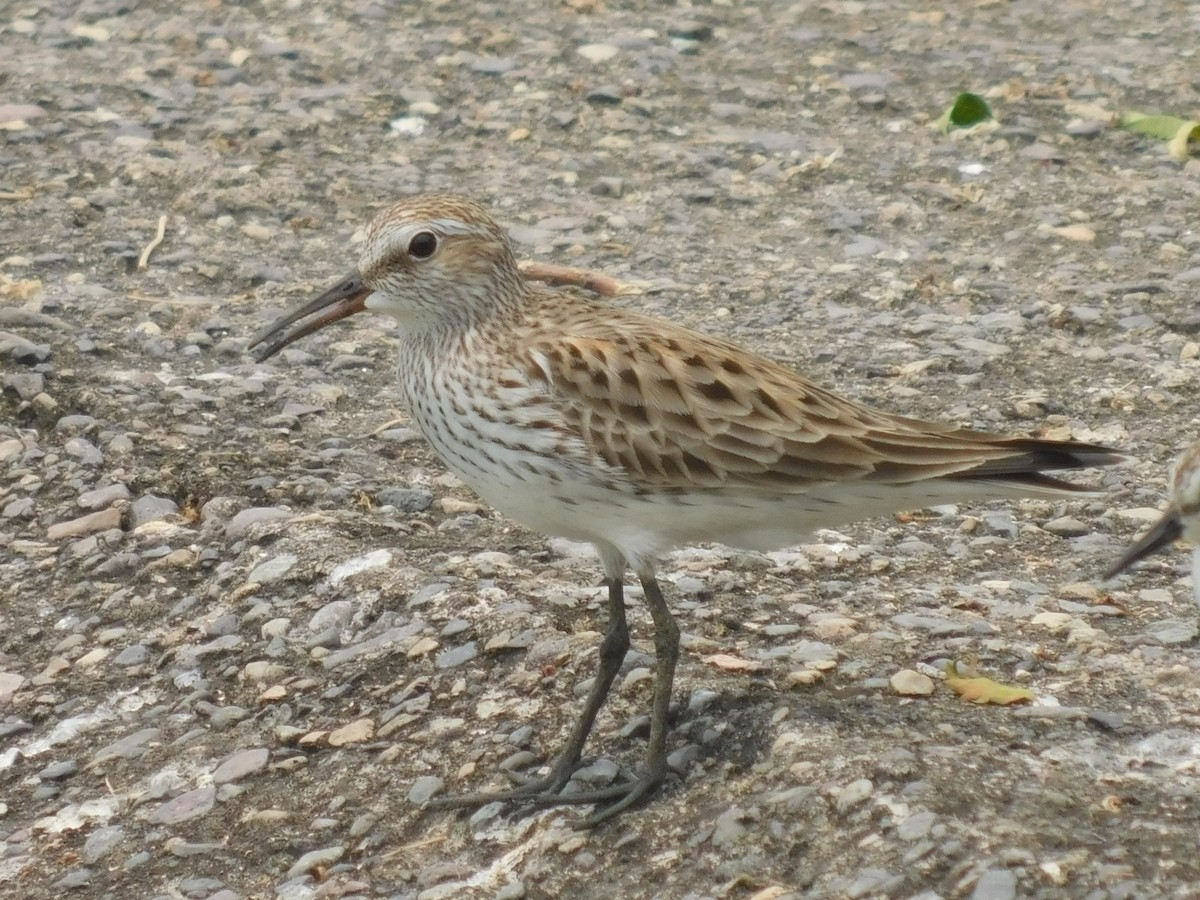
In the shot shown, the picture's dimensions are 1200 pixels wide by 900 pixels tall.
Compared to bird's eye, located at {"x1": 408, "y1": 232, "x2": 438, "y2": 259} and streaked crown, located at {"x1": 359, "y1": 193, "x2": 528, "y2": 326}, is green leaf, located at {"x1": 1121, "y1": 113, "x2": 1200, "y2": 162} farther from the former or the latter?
bird's eye, located at {"x1": 408, "y1": 232, "x2": 438, "y2": 259}

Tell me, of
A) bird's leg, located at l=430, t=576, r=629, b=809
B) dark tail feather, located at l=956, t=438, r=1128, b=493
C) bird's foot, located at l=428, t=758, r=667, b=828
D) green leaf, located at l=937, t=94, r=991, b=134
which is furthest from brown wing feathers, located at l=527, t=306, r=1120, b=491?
green leaf, located at l=937, t=94, r=991, b=134

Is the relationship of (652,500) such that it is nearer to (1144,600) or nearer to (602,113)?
(1144,600)

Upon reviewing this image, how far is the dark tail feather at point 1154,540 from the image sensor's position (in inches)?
224

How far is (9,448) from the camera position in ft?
26.8

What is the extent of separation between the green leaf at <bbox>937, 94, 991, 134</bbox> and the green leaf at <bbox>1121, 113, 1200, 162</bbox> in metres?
1.01

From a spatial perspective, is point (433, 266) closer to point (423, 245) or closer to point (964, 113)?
point (423, 245)

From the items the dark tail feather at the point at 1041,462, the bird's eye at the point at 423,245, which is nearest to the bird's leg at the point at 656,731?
the dark tail feather at the point at 1041,462

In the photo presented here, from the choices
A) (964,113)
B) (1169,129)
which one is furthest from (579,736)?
(1169,129)

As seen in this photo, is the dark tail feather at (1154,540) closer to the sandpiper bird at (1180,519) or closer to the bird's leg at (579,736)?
the sandpiper bird at (1180,519)

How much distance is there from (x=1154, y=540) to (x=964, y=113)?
653 centimetres

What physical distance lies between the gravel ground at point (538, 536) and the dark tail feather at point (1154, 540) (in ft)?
1.49

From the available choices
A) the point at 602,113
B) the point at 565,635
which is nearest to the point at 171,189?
the point at 602,113

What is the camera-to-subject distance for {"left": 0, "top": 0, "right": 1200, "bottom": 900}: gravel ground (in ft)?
17.8

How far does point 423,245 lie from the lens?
6.15m
